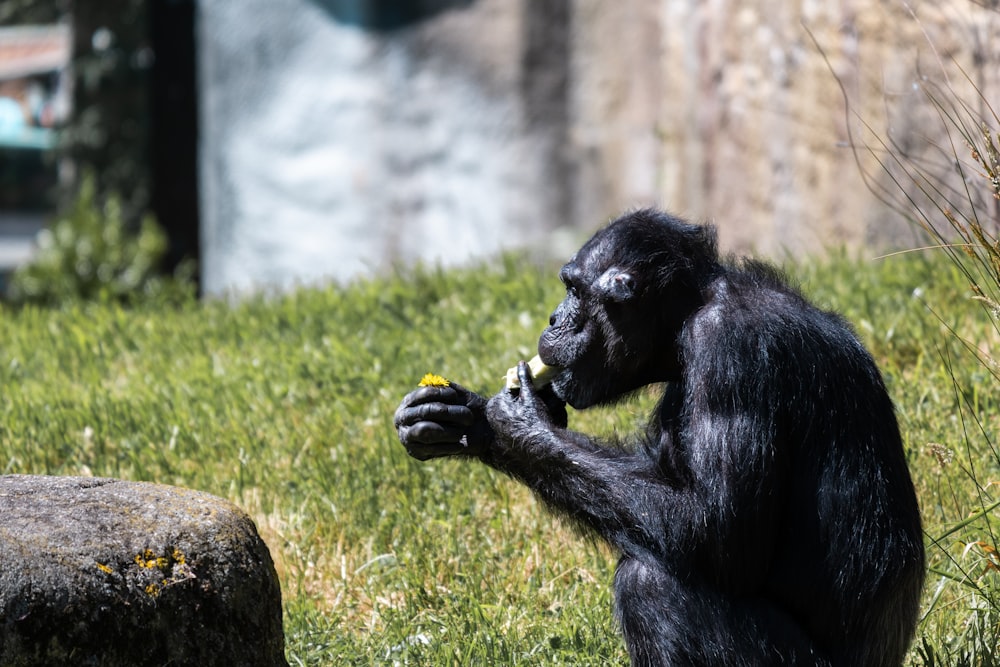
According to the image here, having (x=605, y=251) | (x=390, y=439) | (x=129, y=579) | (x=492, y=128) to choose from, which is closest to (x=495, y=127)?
(x=492, y=128)

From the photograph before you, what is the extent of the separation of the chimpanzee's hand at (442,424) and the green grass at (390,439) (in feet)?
1.79

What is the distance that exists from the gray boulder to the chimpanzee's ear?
44.5 inches

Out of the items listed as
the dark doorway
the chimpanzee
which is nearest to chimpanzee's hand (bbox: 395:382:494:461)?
the chimpanzee

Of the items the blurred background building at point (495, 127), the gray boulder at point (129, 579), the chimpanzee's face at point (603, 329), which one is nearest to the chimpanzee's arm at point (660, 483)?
the chimpanzee's face at point (603, 329)

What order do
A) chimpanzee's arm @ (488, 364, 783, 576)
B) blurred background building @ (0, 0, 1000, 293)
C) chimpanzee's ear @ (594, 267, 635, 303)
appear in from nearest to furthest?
chimpanzee's arm @ (488, 364, 783, 576), chimpanzee's ear @ (594, 267, 635, 303), blurred background building @ (0, 0, 1000, 293)

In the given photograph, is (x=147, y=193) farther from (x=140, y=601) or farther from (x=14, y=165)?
(x=14, y=165)

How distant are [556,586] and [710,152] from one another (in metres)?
5.49

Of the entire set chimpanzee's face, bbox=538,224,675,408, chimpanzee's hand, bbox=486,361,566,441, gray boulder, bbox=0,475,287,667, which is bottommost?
gray boulder, bbox=0,475,287,667

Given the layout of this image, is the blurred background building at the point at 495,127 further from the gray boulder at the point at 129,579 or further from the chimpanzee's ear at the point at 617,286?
the gray boulder at the point at 129,579

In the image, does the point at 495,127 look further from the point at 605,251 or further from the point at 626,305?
the point at 626,305

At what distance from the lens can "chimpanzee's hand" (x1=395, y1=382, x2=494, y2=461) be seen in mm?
3422

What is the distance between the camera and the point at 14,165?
29406 millimetres

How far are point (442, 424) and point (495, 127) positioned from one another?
6.98 metres

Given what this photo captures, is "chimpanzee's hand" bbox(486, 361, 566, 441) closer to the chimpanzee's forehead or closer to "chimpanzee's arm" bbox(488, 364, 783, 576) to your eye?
"chimpanzee's arm" bbox(488, 364, 783, 576)
